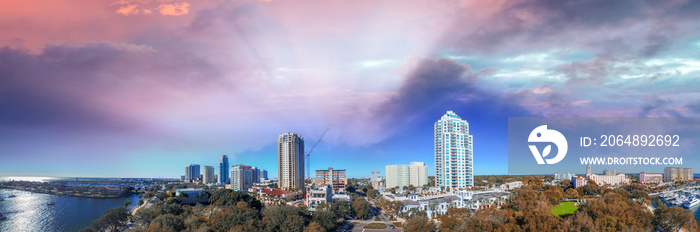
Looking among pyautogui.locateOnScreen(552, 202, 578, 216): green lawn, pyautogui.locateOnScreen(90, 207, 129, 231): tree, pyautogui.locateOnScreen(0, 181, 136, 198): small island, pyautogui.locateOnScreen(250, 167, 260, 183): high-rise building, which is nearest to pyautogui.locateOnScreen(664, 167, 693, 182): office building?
pyautogui.locateOnScreen(552, 202, 578, 216): green lawn

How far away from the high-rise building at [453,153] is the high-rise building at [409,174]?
15.5 metres

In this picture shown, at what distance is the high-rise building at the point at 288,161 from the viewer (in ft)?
151

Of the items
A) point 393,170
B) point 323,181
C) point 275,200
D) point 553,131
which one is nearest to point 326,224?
point 553,131

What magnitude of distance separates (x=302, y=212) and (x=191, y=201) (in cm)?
1565

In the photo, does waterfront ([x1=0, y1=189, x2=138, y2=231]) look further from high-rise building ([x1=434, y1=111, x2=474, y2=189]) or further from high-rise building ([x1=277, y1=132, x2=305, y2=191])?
high-rise building ([x1=434, y1=111, x2=474, y2=189])

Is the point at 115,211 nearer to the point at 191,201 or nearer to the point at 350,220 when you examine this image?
the point at 191,201

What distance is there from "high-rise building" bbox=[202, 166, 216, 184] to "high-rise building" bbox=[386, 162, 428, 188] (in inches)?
1355

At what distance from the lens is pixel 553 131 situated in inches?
606

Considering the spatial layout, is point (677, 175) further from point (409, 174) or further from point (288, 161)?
point (288, 161)

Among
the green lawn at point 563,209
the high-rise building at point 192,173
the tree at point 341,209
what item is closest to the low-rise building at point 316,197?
the tree at point 341,209

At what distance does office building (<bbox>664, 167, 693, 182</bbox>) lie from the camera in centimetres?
4410

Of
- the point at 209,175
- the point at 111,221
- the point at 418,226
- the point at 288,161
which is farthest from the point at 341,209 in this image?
the point at 209,175

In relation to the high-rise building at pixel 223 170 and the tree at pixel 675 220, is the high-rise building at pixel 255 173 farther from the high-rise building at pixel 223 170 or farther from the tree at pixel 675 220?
the tree at pixel 675 220

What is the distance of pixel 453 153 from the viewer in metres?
32.8
